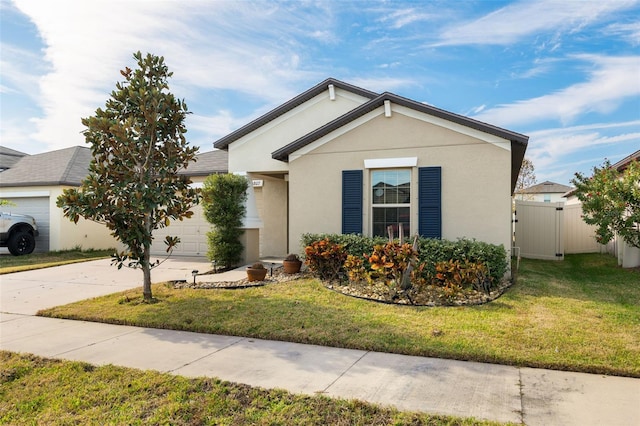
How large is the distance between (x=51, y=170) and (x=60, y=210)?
2.70m

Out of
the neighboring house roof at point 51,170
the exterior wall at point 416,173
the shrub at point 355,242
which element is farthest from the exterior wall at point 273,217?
the neighboring house roof at point 51,170

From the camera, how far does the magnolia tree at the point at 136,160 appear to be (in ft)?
24.0

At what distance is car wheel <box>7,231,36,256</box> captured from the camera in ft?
53.0

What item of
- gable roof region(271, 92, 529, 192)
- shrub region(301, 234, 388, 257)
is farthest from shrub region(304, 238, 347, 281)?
gable roof region(271, 92, 529, 192)

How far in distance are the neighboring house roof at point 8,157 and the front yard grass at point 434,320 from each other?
62.5 ft

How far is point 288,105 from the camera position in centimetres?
1303

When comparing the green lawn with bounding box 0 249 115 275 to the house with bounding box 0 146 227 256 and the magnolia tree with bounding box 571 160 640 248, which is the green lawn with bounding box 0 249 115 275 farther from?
the magnolia tree with bounding box 571 160 640 248

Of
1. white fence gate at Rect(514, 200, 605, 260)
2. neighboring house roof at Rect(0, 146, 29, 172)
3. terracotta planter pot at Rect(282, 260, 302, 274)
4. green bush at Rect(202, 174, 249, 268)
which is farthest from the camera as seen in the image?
neighboring house roof at Rect(0, 146, 29, 172)

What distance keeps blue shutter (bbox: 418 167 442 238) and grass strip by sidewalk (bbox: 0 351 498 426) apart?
21.3 feet

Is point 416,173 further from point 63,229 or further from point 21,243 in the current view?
point 21,243

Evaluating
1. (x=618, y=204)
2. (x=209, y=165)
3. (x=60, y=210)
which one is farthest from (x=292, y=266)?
(x=60, y=210)

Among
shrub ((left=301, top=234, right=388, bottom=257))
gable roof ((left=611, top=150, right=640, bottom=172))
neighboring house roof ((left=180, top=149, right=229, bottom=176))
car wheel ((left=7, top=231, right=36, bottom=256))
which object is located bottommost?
car wheel ((left=7, top=231, right=36, bottom=256))

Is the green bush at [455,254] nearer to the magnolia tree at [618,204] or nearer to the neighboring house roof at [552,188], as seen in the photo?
the magnolia tree at [618,204]

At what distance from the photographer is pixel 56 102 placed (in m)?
11.8
